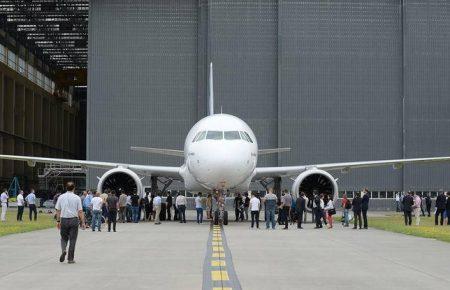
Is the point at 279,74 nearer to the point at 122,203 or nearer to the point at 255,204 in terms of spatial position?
→ the point at 122,203

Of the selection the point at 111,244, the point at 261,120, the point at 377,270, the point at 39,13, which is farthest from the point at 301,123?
the point at 377,270

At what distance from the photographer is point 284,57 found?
46125mm

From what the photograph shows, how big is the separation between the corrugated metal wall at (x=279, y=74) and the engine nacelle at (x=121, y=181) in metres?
16.6

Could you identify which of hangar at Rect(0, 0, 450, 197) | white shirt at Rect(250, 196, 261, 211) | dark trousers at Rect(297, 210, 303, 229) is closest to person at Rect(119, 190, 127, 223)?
white shirt at Rect(250, 196, 261, 211)

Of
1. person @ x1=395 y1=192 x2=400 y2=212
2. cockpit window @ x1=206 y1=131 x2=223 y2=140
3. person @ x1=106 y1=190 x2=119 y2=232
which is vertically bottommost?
person @ x1=395 y1=192 x2=400 y2=212

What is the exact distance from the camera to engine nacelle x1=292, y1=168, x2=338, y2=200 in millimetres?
28250

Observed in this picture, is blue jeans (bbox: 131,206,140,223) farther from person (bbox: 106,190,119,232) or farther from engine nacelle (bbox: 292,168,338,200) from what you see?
engine nacelle (bbox: 292,168,338,200)

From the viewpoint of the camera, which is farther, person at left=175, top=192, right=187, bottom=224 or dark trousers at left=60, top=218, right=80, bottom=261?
person at left=175, top=192, right=187, bottom=224

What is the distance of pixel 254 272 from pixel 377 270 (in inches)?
79.0

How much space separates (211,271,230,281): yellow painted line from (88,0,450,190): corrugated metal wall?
116 feet

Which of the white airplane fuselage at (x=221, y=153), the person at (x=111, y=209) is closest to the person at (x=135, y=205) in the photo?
the white airplane fuselage at (x=221, y=153)

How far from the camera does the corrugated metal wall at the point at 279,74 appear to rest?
46188mm

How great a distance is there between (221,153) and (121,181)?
7.79m

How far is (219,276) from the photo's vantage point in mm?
10273
